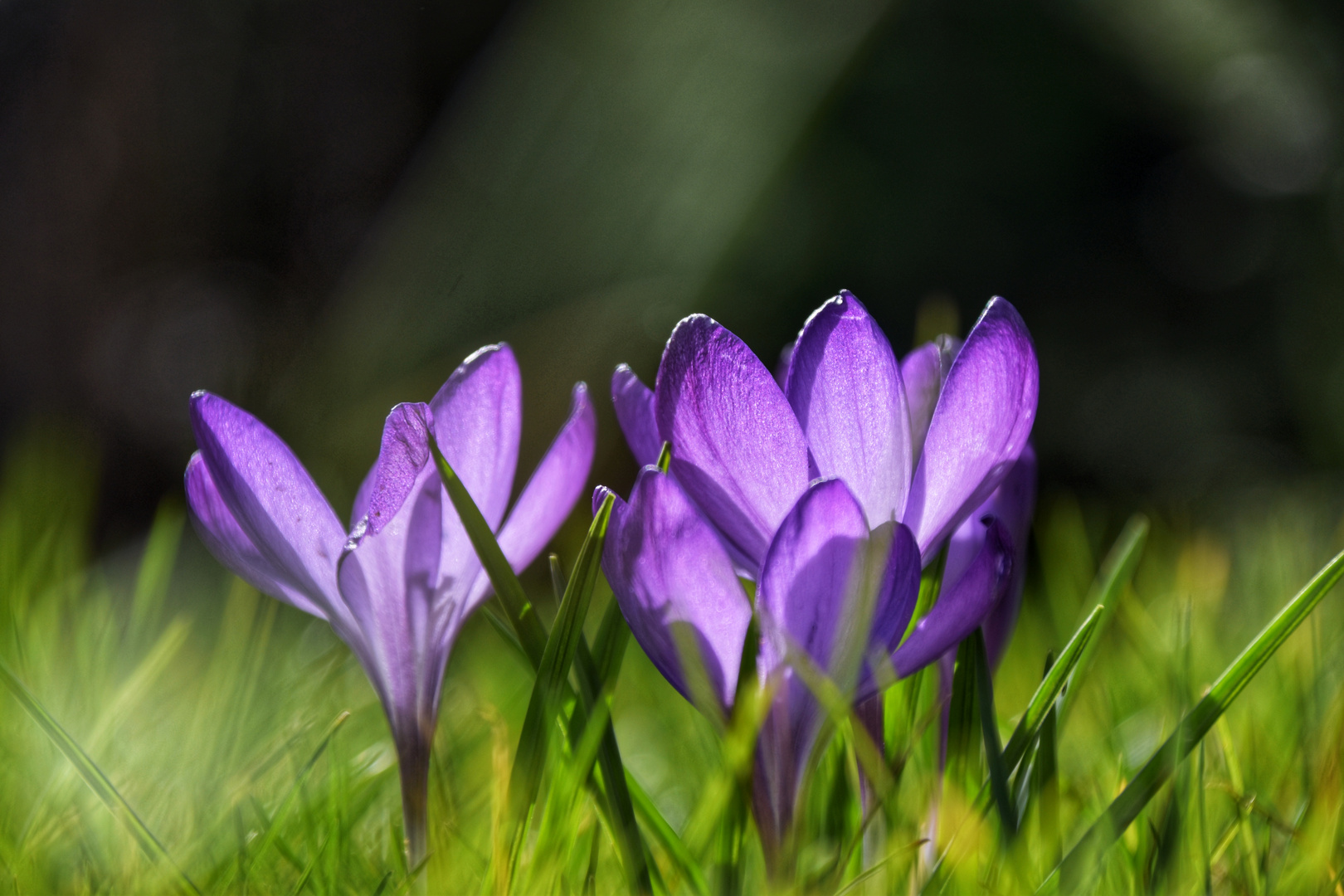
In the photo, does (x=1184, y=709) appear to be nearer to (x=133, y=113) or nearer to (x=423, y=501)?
(x=423, y=501)

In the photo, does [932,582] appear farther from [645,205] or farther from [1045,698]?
[645,205]

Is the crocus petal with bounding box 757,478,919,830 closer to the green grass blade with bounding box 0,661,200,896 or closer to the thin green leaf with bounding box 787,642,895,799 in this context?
the thin green leaf with bounding box 787,642,895,799

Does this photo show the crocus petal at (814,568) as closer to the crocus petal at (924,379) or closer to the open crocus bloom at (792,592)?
the open crocus bloom at (792,592)

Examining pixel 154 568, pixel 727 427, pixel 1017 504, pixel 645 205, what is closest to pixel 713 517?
pixel 727 427

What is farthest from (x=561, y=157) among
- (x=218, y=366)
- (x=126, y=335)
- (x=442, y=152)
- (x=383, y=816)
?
(x=383, y=816)

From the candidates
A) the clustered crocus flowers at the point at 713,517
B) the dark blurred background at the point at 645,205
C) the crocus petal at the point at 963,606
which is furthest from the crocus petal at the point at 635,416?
the dark blurred background at the point at 645,205

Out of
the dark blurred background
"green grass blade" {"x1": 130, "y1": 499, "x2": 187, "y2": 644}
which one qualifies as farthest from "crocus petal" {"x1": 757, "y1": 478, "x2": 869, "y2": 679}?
the dark blurred background
